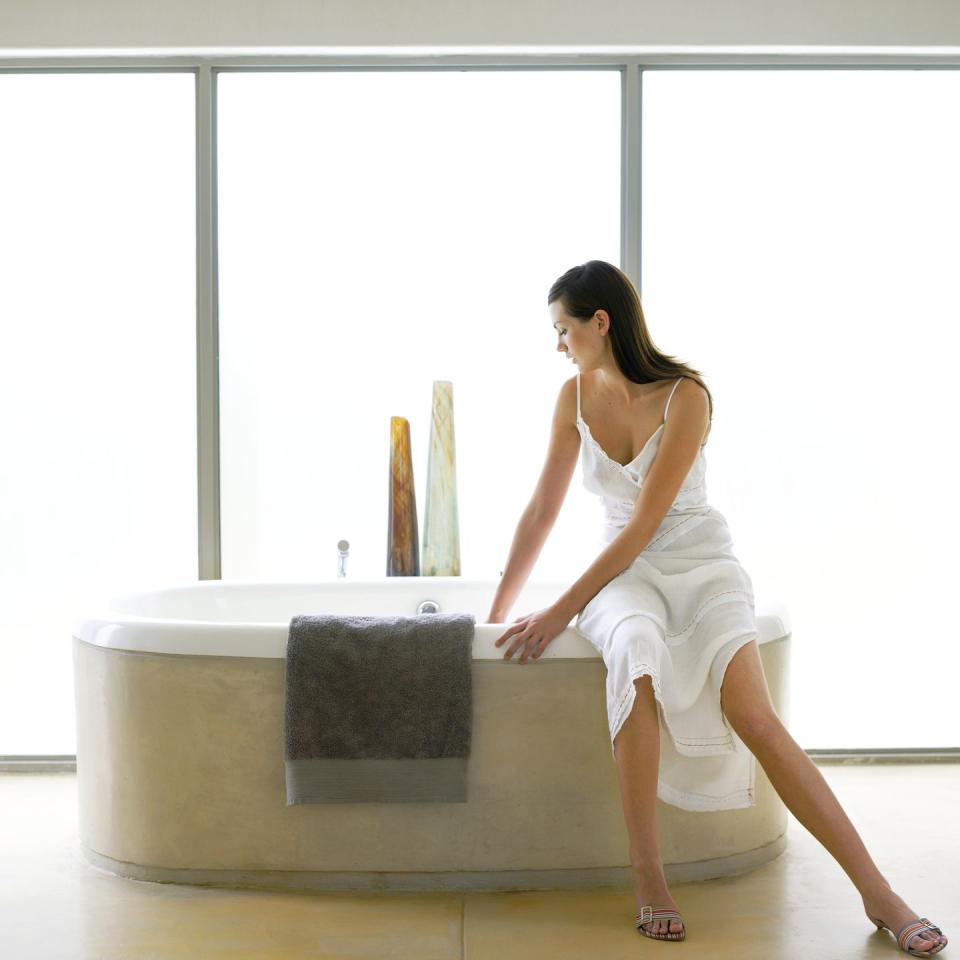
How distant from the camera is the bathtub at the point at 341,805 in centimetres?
212

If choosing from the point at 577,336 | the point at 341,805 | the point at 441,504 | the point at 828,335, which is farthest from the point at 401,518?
the point at 828,335

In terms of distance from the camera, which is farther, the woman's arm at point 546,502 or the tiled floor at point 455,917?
the woman's arm at point 546,502

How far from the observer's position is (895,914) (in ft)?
6.26

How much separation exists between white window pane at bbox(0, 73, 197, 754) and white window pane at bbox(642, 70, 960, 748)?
1469 mm

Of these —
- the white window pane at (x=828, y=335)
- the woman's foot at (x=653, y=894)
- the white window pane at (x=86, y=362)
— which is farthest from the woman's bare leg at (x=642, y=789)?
the white window pane at (x=86, y=362)

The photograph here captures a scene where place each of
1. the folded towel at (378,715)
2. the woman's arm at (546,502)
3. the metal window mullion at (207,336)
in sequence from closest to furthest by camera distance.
A: the folded towel at (378,715) → the woman's arm at (546,502) → the metal window mullion at (207,336)

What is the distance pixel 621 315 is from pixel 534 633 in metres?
0.72

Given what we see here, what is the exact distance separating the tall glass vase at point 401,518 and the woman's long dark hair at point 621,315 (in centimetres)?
97

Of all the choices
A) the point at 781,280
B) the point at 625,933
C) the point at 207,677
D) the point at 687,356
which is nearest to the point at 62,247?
the point at 207,677

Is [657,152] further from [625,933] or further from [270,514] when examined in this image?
[625,933]

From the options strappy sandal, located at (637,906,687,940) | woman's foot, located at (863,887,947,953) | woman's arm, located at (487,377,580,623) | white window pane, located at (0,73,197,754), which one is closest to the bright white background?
white window pane, located at (0,73,197,754)

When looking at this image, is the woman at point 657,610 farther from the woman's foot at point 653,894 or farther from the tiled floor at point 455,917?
the tiled floor at point 455,917

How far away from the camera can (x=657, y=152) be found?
3.19m

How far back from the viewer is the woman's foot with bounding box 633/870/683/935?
1.94 metres
